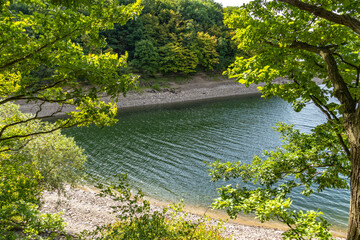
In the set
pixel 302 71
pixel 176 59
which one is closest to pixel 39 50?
pixel 302 71

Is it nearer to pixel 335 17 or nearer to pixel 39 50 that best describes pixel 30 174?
pixel 39 50

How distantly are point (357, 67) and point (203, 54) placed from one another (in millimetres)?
58827

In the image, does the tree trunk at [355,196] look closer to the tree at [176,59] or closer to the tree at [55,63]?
the tree at [55,63]

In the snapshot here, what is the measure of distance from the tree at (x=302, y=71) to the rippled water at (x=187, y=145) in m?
9.47

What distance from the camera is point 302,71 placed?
5.40 m

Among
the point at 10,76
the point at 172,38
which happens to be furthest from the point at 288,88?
the point at 172,38

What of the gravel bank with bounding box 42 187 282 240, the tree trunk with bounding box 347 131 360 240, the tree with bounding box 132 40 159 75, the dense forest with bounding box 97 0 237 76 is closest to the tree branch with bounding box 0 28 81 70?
the tree trunk with bounding box 347 131 360 240

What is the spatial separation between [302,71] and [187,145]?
19536 millimetres

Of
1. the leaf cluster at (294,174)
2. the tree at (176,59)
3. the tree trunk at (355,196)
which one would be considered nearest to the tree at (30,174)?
the leaf cluster at (294,174)

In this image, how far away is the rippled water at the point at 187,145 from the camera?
50.0ft

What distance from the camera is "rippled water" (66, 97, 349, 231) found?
1525 cm

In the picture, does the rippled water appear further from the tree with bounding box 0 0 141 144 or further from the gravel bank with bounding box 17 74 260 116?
the tree with bounding box 0 0 141 144

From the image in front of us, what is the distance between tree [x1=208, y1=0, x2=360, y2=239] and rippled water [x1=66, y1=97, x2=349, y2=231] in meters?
9.47

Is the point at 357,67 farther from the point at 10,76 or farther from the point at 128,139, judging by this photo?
the point at 128,139
